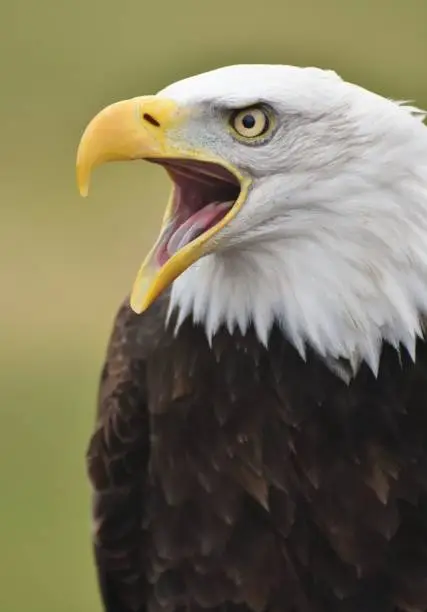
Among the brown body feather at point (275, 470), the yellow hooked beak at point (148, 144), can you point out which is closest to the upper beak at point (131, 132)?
the yellow hooked beak at point (148, 144)

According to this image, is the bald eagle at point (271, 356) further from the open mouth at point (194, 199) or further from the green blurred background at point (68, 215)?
the green blurred background at point (68, 215)

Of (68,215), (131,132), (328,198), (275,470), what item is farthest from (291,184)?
(68,215)

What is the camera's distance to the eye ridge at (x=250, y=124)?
100 cm

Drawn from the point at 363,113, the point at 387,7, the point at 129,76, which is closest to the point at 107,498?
the point at 363,113

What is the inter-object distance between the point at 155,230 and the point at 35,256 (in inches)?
11.6

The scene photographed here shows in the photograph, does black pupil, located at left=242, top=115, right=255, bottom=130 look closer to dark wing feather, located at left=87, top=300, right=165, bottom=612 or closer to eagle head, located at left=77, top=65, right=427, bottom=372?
eagle head, located at left=77, top=65, right=427, bottom=372

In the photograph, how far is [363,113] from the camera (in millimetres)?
1014

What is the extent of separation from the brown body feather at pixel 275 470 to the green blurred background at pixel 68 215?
40.6 inches

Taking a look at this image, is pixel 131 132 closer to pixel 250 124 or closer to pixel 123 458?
pixel 250 124

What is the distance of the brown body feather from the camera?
1116 millimetres

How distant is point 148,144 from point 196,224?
0.08m

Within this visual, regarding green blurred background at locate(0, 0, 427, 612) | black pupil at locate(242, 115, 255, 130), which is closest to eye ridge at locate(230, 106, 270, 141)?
black pupil at locate(242, 115, 255, 130)

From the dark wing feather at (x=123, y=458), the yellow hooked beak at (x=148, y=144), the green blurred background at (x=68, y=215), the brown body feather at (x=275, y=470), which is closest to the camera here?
the yellow hooked beak at (x=148, y=144)

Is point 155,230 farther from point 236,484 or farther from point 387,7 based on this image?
point 236,484
